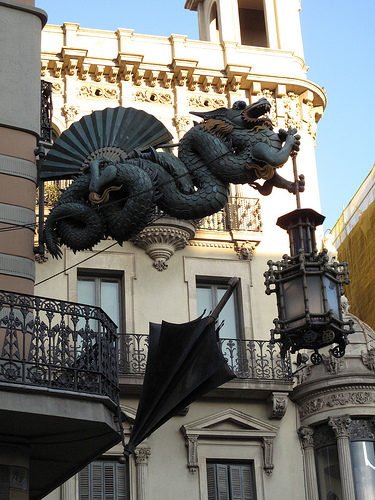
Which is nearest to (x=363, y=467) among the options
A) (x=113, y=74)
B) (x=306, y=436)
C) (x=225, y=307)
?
(x=306, y=436)

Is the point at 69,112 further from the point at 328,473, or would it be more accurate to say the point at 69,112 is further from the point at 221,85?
the point at 328,473

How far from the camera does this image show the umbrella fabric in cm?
1133

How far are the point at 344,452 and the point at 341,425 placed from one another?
20.6 inches

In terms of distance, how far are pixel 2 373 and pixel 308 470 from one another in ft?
41.0

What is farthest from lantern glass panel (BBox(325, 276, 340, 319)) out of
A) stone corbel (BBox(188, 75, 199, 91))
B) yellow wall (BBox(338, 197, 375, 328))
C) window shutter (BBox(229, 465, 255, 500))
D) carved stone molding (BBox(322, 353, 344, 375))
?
yellow wall (BBox(338, 197, 375, 328))

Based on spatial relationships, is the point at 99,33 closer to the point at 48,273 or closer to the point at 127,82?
the point at 127,82

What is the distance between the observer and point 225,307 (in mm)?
23469

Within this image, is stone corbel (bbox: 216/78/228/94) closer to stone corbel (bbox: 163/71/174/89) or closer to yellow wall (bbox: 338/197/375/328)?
stone corbel (bbox: 163/71/174/89)

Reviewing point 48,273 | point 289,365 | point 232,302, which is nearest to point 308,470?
point 289,365

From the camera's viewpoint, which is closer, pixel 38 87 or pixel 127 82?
pixel 38 87

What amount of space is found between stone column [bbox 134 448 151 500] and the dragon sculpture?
10.2 metres

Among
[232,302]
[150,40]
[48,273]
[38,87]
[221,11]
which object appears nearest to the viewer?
[38,87]

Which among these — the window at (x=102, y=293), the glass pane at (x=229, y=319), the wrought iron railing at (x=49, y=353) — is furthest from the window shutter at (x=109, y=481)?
the wrought iron railing at (x=49, y=353)

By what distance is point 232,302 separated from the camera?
2358cm
